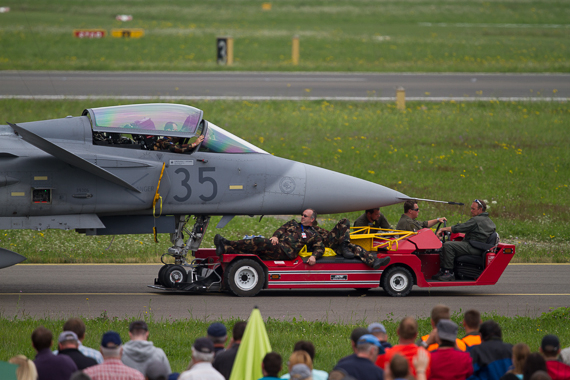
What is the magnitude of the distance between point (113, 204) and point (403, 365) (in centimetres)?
797

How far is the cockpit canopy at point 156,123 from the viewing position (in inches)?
493

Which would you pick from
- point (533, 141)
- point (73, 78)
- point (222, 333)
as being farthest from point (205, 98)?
point (222, 333)

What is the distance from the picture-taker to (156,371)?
669cm

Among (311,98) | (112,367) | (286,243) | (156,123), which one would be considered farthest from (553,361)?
(311,98)

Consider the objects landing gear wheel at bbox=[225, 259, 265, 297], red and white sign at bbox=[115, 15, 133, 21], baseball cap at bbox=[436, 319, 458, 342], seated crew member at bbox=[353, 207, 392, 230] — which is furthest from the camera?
red and white sign at bbox=[115, 15, 133, 21]

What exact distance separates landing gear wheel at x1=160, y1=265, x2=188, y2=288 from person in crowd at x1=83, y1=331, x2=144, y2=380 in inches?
256

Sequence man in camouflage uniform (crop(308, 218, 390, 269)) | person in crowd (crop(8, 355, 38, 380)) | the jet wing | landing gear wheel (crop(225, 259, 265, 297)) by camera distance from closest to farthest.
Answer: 1. person in crowd (crop(8, 355, 38, 380))
2. the jet wing
3. landing gear wheel (crop(225, 259, 265, 297))
4. man in camouflage uniform (crop(308, 218, 390, 269))

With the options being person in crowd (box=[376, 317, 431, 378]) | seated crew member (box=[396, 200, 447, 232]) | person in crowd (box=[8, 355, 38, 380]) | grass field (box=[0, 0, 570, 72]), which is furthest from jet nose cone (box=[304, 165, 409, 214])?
grass field (box=[0, 0, 570, 72])

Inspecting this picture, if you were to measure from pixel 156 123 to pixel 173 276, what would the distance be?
2.70 metres

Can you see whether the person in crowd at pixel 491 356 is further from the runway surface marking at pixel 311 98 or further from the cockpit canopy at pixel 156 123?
the runway surface marking at pixel 311 98

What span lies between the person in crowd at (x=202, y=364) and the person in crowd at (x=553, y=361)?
2887 mm

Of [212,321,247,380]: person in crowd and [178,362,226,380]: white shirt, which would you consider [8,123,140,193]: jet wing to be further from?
[178,362,226,380]: white shirt

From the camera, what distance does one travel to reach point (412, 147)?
25141 mm

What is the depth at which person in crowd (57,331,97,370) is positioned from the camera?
6574mm
